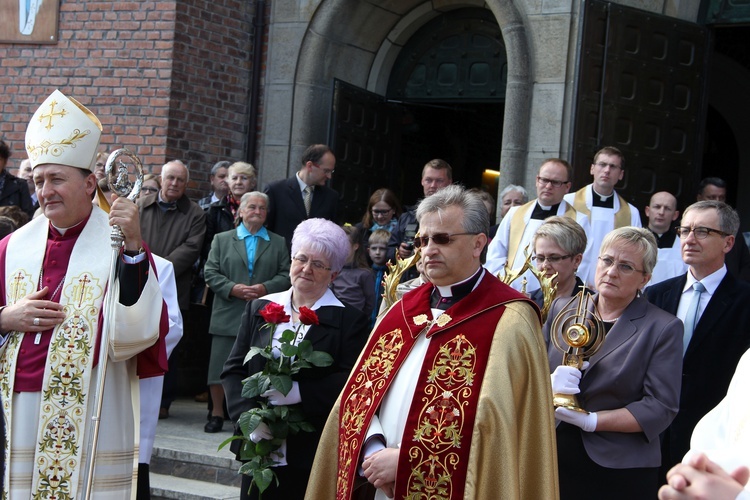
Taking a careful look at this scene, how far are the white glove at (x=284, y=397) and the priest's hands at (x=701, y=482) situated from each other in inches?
105

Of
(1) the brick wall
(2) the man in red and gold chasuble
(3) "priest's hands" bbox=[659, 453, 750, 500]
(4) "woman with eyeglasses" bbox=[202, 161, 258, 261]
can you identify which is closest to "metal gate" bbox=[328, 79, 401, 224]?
(1) the brick wall

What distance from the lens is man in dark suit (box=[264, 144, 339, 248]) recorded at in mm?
8828

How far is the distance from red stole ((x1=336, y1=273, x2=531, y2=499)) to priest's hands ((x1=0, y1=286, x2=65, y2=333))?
4.28ft

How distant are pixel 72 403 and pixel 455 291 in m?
1.76

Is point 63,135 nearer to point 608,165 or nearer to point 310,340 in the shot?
point 310,340

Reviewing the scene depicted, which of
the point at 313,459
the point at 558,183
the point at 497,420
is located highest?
the point at 558,183

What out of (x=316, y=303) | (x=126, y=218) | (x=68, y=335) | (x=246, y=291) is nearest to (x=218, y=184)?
(x=246, y=291)

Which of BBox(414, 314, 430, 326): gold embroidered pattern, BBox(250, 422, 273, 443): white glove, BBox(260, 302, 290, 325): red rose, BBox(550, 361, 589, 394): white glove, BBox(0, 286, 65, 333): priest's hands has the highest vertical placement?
BBox(414, 314, 430, 326): gold embroidered pattern

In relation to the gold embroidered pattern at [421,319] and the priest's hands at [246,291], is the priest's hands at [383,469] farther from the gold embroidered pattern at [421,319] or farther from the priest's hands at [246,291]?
the priest's hands at [246,291]

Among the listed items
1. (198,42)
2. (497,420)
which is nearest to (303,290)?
(497,420)

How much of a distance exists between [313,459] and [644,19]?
18.7ft

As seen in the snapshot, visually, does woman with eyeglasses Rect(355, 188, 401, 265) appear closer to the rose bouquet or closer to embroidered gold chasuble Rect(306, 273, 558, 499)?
the rose bouquet

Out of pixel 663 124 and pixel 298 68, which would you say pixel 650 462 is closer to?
pixel 663 124

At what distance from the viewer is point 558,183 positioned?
23.4 feet
